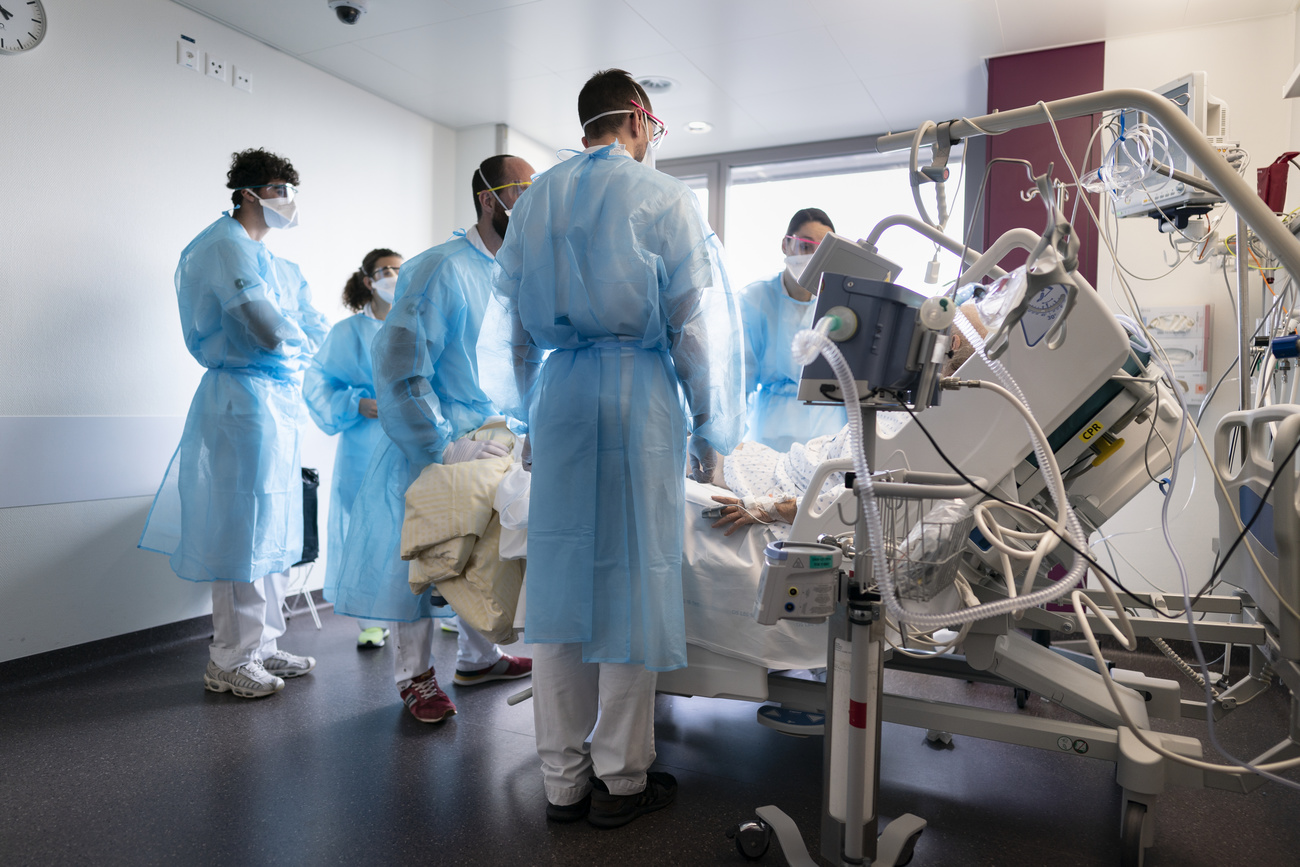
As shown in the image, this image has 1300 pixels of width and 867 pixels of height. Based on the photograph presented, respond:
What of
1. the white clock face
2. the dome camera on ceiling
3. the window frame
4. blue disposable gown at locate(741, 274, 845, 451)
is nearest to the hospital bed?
blue disposable gown at locate(741, 274, 845, 451)

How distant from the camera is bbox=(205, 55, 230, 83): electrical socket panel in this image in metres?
3.26

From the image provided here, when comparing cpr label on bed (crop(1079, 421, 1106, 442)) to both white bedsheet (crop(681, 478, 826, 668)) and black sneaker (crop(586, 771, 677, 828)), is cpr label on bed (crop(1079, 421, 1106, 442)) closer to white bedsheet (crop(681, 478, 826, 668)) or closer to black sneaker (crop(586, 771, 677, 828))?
white bedsheet (crop(681, 478, 826, 668))

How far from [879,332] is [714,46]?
2768 millimetres

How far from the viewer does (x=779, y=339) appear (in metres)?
2.72

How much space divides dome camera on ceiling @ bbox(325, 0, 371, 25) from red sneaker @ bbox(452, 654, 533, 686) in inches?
101

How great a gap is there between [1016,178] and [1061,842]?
9.04 ft

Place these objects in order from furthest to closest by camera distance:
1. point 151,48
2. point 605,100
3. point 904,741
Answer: point 151,48, point 904,741, point 605,100

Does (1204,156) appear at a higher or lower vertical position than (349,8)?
lower

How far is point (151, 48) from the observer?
3033mm

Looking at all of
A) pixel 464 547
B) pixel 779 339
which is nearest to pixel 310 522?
pixel 464 547

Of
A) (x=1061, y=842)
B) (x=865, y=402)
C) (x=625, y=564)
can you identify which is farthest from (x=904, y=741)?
(x=865, y=402)

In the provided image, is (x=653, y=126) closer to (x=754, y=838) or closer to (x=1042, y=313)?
(x=1042, y=313)

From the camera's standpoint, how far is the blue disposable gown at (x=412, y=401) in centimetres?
222

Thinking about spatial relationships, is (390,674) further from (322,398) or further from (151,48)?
(151,48)
